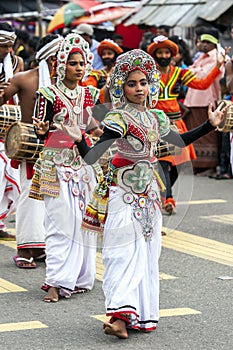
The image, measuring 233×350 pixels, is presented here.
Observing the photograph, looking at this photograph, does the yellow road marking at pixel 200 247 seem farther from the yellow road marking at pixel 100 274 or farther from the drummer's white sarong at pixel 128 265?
the drummer's white sarong at pixel 128 265

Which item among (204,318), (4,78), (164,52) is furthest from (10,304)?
(164,52)

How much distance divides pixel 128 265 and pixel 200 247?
3250 mm

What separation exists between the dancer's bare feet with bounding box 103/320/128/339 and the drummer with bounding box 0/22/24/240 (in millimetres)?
3868

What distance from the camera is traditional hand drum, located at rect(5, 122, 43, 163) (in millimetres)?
8172

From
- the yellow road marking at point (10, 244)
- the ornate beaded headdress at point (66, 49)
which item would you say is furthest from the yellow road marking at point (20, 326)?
the yellow road marking at point (10, 244)

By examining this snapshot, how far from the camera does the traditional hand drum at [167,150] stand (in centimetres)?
678

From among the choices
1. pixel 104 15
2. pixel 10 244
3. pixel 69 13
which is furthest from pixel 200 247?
pixel 69 13

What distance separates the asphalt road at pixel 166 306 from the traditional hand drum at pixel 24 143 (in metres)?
0.99

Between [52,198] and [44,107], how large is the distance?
68cm

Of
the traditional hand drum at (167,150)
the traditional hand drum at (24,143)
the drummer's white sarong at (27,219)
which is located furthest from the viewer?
the drummer's white sarong at (27,219)

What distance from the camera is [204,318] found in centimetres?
684

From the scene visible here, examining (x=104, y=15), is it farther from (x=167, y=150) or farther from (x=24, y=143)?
(x=167, y=150)

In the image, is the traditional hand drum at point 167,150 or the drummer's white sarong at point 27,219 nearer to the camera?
the traditional hand drum at point 167,150

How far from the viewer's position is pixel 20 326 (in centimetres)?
663
